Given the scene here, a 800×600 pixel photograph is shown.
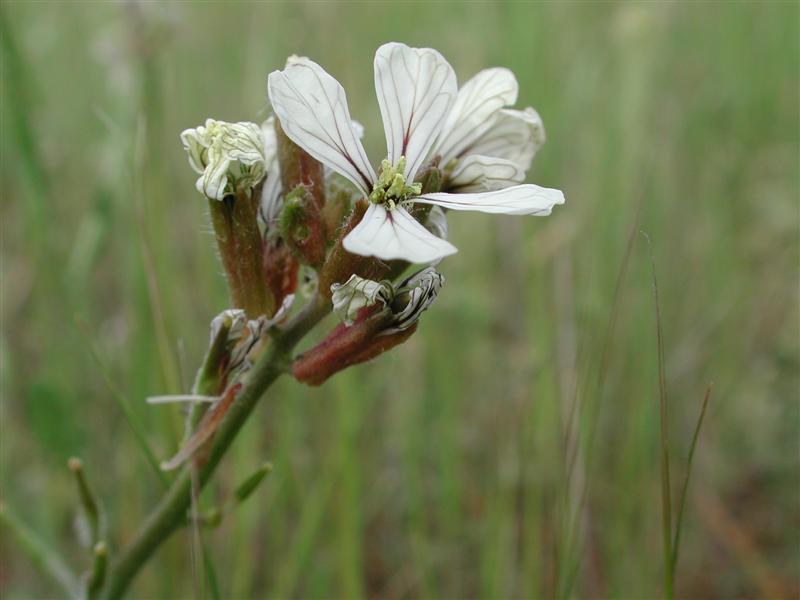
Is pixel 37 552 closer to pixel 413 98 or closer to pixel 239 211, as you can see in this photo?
pixel 239 211

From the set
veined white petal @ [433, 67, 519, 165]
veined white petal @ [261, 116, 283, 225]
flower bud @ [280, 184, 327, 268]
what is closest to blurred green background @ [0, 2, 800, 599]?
veined white petal @ [261, 116, 283, 225]

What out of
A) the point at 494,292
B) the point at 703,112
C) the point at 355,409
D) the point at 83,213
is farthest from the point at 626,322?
the point at 83,213

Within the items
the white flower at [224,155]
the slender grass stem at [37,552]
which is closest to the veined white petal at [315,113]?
the white flower at [224,155]

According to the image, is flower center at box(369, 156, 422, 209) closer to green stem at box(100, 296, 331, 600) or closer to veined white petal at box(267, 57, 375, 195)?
veined white petal at box(267, 57, 375, 195)

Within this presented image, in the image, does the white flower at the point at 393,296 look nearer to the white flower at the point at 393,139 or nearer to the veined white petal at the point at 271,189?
the white flower at the point at 393,139

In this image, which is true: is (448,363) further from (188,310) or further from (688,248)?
(688,248)

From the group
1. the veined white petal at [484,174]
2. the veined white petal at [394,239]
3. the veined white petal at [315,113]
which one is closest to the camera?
the veined white petal at [394,239]
